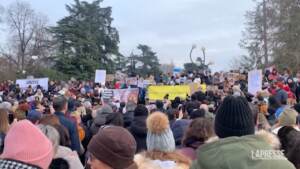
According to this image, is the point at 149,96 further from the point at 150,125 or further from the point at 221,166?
the point at 221,166

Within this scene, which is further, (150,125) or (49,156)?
(150,125)

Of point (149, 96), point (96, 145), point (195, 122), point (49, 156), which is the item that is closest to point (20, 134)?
point (49, 156)

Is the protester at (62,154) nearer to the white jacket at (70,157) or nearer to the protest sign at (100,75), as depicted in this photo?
the white jacket at (70,157)

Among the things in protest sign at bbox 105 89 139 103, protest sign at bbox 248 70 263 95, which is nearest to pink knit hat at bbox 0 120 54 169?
protest sign at bbox 248 70 263 95

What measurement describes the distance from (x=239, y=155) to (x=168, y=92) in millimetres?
16732

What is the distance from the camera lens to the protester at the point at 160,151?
4309mm

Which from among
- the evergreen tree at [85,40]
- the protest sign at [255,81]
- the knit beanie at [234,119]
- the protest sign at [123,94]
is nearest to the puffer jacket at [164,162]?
the knit beanie at [234,119]

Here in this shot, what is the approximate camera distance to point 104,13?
60312 mm

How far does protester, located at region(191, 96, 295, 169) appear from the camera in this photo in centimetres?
255

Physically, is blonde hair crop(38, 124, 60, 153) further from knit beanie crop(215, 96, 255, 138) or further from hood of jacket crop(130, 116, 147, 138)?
hood of jacket crop(130, 116, 147, 138)

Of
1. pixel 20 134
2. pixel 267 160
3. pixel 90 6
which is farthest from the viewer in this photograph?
pixel 90 6

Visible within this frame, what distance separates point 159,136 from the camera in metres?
4.61

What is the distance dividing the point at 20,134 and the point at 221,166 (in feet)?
3.75

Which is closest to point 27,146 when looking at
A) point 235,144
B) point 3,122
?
point 235,144
